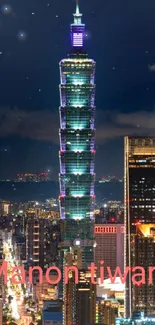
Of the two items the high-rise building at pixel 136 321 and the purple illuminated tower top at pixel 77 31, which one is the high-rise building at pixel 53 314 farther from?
the purple illuminated tower top at pixel 77 31

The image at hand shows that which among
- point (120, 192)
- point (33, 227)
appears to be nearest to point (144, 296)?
point (120, 192)

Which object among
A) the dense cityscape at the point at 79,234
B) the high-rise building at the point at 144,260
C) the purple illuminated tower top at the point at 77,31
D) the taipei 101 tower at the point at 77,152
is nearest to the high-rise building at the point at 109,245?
the dense cityscape at the point at 79,234

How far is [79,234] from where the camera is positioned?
12.4 meters

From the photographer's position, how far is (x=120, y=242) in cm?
1156

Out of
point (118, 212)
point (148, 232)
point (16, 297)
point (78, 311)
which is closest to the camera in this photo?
point (78, 311)

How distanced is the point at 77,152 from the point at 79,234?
1142 mm

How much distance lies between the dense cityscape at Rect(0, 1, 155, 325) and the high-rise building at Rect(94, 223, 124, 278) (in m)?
0.01

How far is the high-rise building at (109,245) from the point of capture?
1077 centimetres

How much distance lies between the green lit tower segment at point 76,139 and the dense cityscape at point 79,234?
1 cm

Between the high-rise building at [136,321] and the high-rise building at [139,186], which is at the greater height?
the high-rise building at [139,186]

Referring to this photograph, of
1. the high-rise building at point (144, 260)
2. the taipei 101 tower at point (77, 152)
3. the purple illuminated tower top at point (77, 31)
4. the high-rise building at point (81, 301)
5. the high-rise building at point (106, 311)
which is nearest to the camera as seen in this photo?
the high-rise building at point (106, 311)

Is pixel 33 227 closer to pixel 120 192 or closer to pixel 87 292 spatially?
pixel 120 192

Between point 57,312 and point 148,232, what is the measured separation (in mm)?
1622
